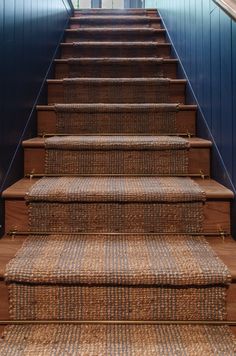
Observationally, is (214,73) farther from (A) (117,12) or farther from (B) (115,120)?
(A) (117,12)

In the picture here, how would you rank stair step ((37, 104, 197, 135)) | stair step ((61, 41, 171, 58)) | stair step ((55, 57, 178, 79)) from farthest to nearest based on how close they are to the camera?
→ stair step ((61, 41, 171, 58))
stair step ((55, 57, 178, 79))
stair step ((37, 104, 197, 135))

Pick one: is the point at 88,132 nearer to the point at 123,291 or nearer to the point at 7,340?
the point at 123,291

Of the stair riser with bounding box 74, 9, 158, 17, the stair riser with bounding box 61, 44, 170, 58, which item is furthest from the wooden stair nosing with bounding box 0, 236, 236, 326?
the stair riser with bounding box 74, 9, 158, 17

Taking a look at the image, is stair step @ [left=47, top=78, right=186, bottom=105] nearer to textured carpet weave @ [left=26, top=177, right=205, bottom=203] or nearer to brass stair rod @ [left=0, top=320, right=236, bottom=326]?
textured carpet weave @ [left=26, top=177, right=205, bottom=203]

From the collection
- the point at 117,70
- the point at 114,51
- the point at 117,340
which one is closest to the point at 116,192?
the point at 117,340

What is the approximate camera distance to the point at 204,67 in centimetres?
195

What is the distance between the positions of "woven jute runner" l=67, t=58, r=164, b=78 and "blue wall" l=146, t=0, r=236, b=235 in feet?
0.81

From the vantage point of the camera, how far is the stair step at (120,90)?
2408 mm

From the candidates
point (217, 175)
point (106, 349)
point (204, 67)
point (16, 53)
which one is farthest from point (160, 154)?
point (106, 349)

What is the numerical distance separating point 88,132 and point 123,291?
1.14 meters

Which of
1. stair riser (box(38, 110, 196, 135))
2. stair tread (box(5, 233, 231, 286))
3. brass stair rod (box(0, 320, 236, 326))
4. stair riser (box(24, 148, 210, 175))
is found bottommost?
brass stair rod (box(0, 320, 236, 326))

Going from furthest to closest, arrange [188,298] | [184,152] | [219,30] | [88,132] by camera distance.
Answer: [88,132] < [184,152] < [219,30] < [188,298]

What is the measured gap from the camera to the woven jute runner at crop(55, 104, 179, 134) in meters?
2.11

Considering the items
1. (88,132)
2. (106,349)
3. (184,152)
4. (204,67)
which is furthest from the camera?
(88,132)
